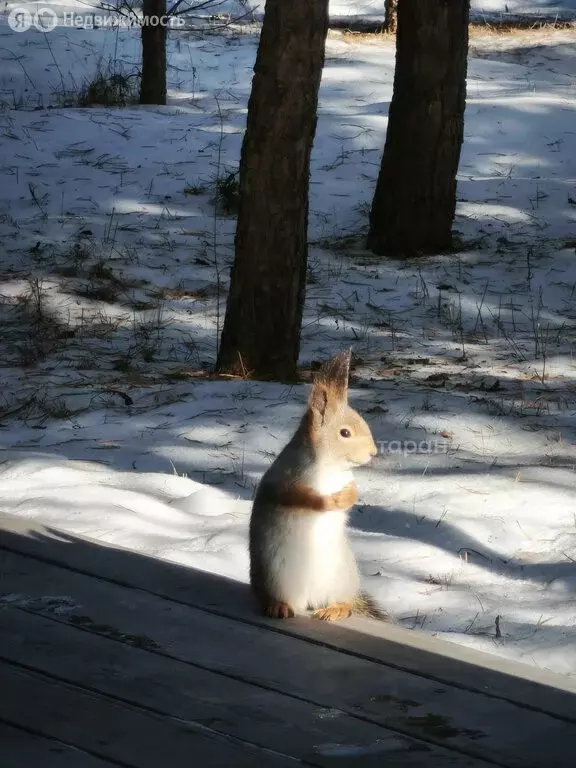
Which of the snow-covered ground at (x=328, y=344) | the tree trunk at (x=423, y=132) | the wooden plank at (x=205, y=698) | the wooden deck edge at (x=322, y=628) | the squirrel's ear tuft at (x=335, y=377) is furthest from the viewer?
the tree trunk at (x=423, y=132)

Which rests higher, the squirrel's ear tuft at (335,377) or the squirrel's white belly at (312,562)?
the squirrel's ear tuft at (335,377)

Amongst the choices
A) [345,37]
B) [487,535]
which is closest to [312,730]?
[487,535]

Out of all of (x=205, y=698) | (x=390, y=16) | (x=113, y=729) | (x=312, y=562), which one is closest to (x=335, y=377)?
(x=312, y=562)

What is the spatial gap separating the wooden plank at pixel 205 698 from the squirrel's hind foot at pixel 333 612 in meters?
0.29

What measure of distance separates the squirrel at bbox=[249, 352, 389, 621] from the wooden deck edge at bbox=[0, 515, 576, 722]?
72 millimetres

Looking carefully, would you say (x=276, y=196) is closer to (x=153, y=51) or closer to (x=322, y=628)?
(x=322, y=628)

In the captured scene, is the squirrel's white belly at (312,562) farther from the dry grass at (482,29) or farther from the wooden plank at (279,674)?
the dry grass at (482,29)

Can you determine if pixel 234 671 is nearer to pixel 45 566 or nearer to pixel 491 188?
pixel 45 566

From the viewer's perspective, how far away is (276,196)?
6.11m

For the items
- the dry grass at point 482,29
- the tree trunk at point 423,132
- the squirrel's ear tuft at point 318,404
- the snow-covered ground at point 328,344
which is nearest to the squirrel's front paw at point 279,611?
the squirrel's ear tuft at point 318,404

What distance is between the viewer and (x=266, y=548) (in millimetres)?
2766

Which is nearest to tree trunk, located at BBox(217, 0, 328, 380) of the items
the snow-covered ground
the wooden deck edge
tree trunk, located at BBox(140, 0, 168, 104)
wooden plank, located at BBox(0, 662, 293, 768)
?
the snow-covered ground

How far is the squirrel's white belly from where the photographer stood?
2.69m

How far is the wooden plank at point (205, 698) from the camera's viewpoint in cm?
211
